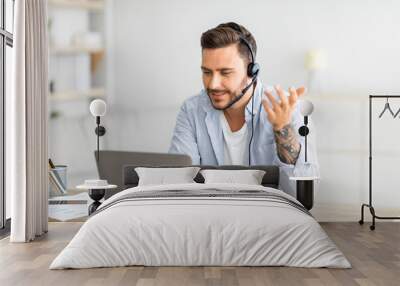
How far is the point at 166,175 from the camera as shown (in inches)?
244

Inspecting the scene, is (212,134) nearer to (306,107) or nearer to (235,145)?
(235,145)

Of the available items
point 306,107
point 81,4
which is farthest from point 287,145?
point 81,4

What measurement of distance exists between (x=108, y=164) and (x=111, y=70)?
1027 millimetres

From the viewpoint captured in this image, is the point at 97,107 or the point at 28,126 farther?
the point at 97,107

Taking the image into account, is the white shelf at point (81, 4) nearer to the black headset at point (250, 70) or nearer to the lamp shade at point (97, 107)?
the lamp shade at point (97, 107)

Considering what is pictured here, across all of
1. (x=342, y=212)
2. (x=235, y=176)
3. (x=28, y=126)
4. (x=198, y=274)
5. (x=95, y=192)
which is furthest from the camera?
(x=342, y=212)

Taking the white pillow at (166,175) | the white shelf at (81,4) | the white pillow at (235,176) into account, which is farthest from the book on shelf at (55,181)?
the white shelf at (81,4)

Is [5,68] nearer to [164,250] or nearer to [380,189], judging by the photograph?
[164,250]

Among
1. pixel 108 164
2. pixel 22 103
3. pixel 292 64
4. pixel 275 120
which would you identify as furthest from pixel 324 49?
pixel 22 103

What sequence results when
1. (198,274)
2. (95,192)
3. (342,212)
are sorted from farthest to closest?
1. (342,212)
2. (95,192)
3. (198,274)

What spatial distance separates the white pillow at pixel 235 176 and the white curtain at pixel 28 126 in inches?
64.5

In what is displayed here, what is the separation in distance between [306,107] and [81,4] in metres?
2.66

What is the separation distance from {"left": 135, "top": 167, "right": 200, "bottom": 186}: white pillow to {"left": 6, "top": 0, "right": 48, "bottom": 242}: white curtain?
994 millimetres

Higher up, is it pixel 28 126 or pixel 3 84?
pixel 3 84
